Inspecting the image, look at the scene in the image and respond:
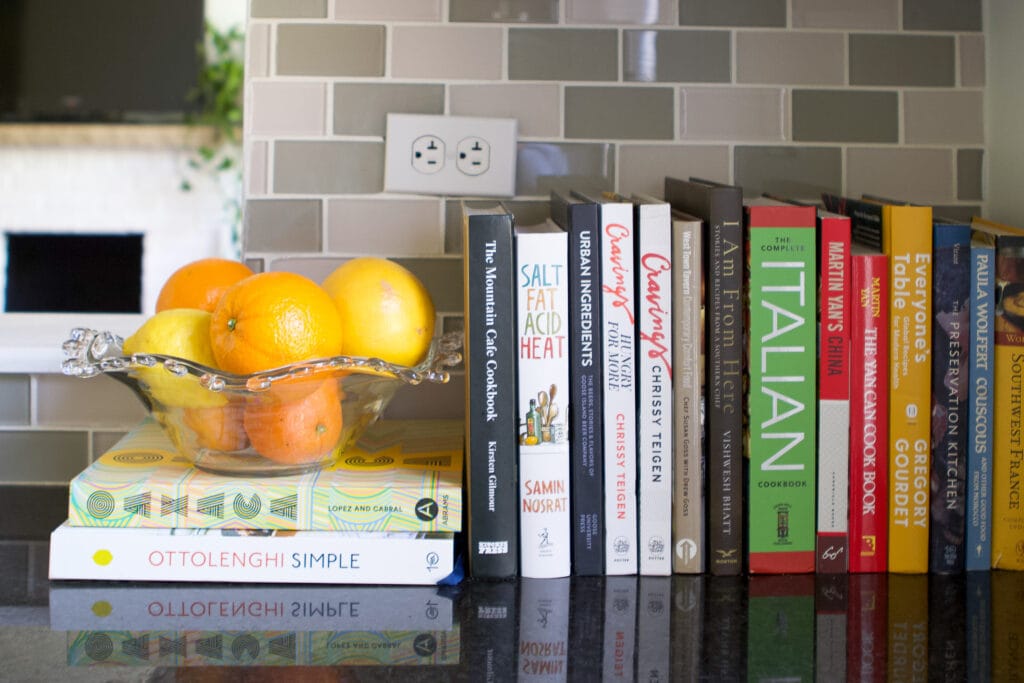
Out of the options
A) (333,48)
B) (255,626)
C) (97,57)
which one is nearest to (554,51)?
(333,48)

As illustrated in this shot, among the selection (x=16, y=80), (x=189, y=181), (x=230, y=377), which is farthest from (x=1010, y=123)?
(x=16, y=80)

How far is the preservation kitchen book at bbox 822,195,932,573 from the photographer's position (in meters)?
0.88

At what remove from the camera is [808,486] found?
2.93ft

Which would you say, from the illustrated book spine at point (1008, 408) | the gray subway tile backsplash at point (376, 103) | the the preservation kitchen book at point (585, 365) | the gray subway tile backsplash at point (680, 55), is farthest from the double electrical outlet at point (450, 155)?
the illustrated book spine at point (1008, 408)

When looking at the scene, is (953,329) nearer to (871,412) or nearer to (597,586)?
(871,412)

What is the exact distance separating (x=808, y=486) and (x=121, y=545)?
537 mm

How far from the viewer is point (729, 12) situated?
44.9 inches

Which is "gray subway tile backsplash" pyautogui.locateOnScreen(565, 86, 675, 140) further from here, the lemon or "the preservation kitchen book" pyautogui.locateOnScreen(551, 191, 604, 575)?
the lemon

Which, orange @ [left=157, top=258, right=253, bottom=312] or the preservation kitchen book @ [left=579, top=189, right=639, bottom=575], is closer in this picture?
the preservation kitchen book @ [left=579, top=189, right=639, bottom=575]

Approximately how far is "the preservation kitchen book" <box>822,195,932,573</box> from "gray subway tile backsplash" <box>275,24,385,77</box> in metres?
0.52

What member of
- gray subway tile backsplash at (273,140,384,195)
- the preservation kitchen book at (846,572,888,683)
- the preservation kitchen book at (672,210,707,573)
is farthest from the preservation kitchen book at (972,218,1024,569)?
gray subway tile backsplash at (273,140,384,195)

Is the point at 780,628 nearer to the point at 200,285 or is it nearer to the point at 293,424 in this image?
the point at 293,424

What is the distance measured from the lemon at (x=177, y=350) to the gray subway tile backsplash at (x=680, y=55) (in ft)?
1.68

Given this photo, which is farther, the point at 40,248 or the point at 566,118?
the point at 40,248
